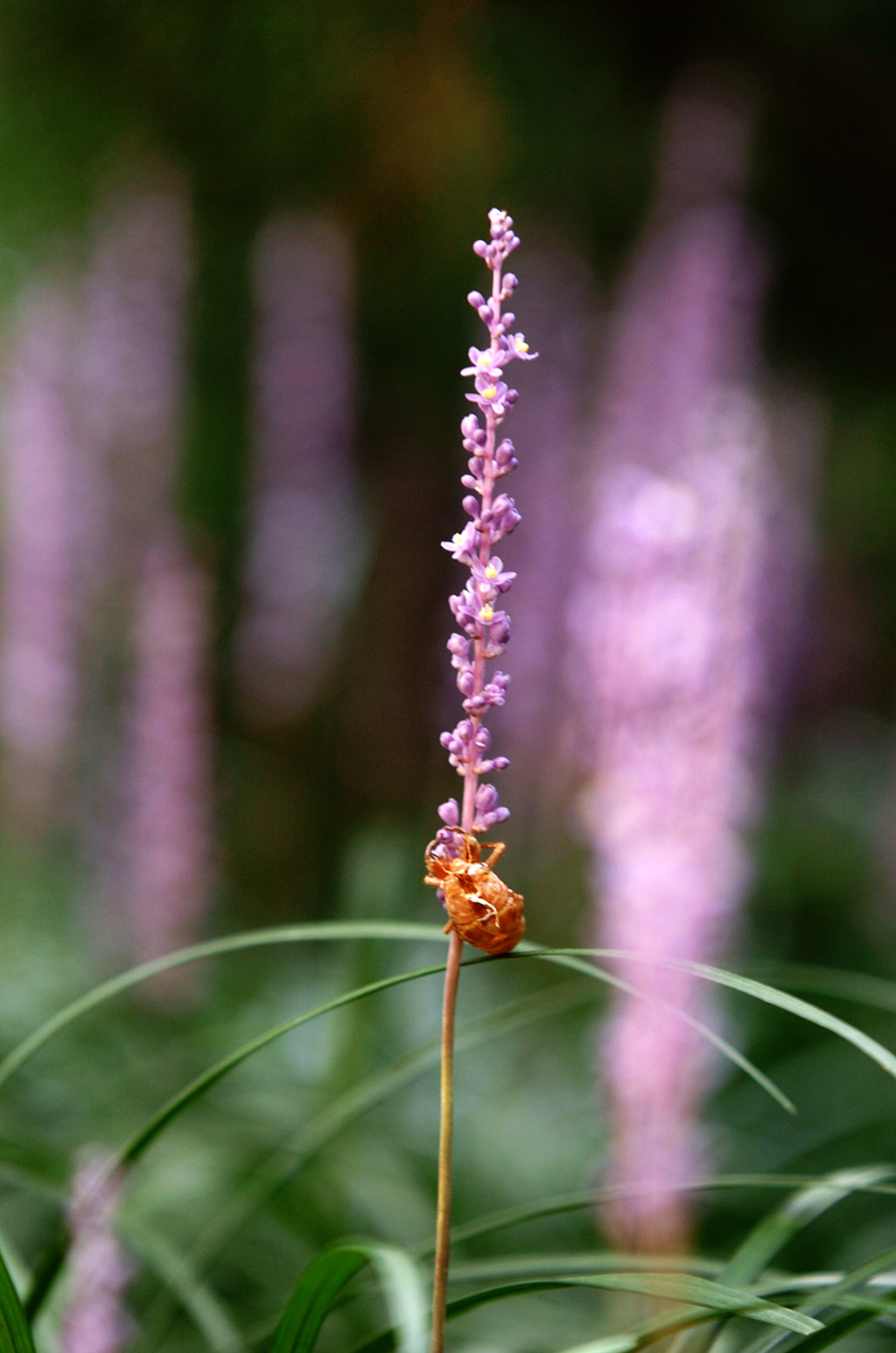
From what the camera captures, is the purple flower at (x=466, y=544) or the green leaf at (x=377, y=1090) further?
the green leaf at (x=377, y=1090)

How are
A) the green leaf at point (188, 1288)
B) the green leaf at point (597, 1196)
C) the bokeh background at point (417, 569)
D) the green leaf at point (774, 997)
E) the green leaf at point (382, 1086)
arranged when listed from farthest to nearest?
1. the bokeh background at point (417, 569)
2. the green leaf at point (382, 1086)
3. the green leaf at point (188, 1288)
4. the green leaf at point (597, 1196)
5. the green leaf at point (774, 997)

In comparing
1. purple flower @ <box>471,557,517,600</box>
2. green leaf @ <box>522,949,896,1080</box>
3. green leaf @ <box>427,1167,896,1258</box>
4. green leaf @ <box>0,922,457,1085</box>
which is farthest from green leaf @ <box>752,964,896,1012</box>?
purple flower @ <box>471,557,517,600</box>

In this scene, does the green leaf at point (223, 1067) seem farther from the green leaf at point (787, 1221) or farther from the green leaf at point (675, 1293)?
the green leaf at point (787, 1221)

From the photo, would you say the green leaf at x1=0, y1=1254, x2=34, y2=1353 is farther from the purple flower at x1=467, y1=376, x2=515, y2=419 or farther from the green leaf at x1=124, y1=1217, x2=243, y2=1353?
the purple flower at x1=467, y1=376, x2=515, y2=419

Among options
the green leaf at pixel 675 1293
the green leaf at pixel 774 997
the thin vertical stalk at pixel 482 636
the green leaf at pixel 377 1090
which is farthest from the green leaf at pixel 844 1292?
the green leaf at pixel 377 1090

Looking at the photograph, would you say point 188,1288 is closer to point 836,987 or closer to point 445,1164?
point 445,1164

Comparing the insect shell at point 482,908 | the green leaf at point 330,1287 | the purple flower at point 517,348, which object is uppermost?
the purple flower at point 517,348
